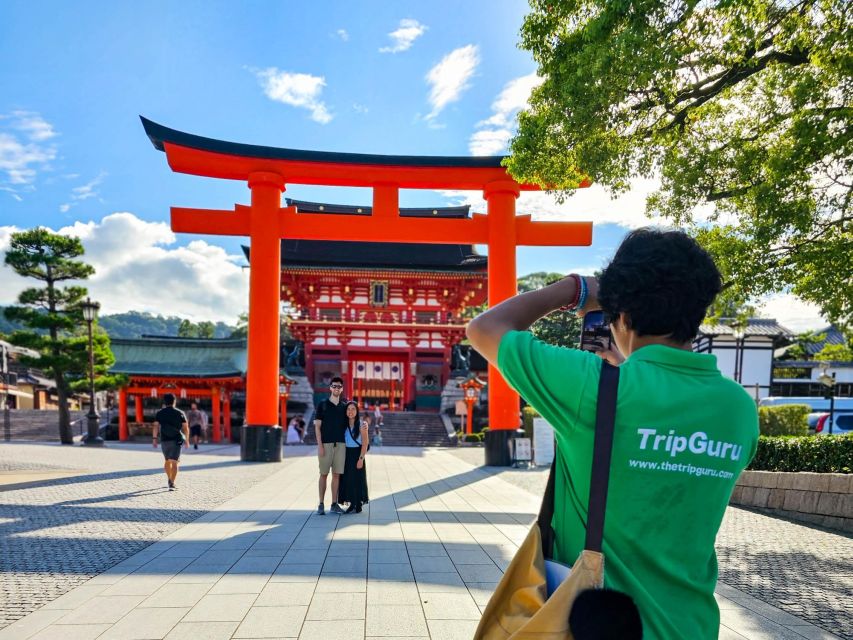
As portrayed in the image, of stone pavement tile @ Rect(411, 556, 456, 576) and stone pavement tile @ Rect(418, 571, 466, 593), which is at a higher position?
stone pavement tile @ Rect(418, 571, 466, 593)

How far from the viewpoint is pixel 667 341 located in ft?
4.17

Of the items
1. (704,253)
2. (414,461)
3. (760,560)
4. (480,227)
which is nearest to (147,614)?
(704,253)

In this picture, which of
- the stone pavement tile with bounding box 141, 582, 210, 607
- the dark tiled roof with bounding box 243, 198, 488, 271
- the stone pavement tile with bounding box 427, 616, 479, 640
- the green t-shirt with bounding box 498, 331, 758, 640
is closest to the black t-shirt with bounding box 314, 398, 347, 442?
the stone pavement tile with bounding box 141, 582, 210, 607

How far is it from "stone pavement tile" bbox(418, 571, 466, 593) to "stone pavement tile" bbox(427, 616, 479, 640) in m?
0.64

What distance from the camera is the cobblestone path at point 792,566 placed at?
4.23 m

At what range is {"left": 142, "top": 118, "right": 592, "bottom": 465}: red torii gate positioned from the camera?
13.1 meters

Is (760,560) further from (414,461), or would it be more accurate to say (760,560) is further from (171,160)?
(171,160)

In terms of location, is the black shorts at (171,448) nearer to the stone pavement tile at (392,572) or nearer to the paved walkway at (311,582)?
the paved walkway at (311,582)

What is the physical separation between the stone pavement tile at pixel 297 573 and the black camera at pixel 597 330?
3954 mm

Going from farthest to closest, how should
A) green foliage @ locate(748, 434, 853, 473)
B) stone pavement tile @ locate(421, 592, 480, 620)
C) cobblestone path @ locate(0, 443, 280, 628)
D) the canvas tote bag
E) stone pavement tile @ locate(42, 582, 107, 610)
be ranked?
1. green foliage @ locate(748, 434, 853, 473)
2. cobblestone path @ locate(0, 443, 280, 628)
3. stone pavement tile @ locate(42, 582, 107, 610)
4. stone pavement tile @ locate(421, 592, 480, 620)
5. the canvas tote bag

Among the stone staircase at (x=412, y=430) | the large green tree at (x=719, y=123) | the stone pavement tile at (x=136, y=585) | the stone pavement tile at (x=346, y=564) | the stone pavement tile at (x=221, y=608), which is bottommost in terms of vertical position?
the stone staircase at (x=412, y=430)

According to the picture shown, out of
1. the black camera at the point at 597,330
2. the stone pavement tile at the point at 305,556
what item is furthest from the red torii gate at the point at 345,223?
Result: the black camera at the point at 597,330

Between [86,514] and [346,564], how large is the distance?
4.31m

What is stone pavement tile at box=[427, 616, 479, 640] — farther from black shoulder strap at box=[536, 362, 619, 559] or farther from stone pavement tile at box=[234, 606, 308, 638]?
black shoulder strap at box=[536, 362, 619, 559]
